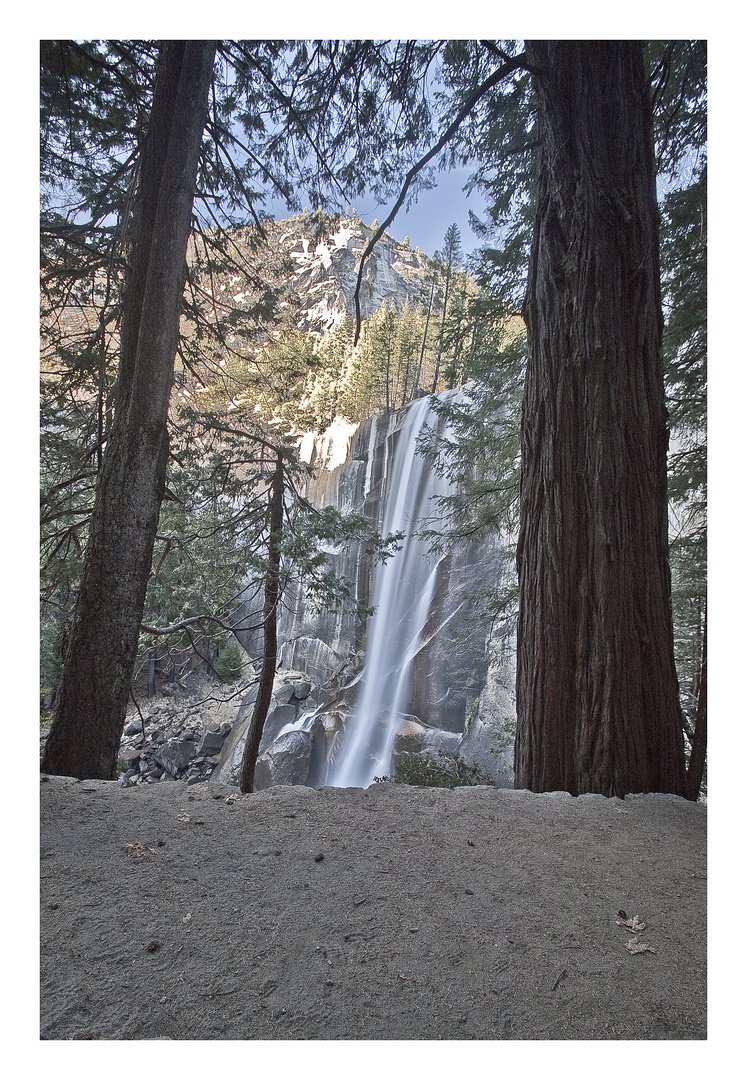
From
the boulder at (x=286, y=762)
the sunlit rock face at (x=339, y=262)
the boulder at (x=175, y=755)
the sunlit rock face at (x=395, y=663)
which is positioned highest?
the sunlit rock face at (x=339, y=262)

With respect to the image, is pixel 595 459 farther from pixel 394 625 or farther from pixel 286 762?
pixel 286 762

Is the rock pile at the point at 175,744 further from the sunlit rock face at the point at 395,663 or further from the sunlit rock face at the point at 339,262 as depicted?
the sunlit rock face at the point at 339,262

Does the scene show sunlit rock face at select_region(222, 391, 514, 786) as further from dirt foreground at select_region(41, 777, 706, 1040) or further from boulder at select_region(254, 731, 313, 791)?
dirt foreground at select_region(41, 777, 706, 1040)

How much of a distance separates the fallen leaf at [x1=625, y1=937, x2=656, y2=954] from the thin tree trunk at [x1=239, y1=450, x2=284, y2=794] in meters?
3.30

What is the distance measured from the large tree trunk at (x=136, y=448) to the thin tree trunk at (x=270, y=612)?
1913 millimetres

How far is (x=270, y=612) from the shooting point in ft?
14.0

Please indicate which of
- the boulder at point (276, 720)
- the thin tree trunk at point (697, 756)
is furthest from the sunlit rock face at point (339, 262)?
the boulder at point (276, 720)

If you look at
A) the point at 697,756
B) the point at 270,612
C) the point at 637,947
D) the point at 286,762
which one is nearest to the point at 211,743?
the point at 286,762

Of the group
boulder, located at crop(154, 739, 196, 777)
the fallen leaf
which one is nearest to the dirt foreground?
the fallen leaf

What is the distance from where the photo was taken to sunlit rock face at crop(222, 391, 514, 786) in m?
6.91

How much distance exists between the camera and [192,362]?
2.97 m

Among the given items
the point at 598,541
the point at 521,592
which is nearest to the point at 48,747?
the point at 521,592

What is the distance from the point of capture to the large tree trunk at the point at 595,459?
1.67 metres
